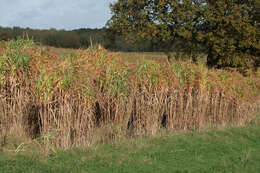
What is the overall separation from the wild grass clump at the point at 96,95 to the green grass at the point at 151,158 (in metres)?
0.69

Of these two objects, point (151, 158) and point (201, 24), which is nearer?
point (151, 158)

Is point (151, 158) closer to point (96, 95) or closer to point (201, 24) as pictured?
point (96, 95)

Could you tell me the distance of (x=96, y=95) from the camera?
879cm

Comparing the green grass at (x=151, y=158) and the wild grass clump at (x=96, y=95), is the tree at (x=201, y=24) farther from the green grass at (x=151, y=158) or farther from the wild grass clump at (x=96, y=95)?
the green grass at (x=151, y=158)

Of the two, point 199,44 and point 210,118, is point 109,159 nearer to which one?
point 210,118

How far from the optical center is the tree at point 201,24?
1792 centimetres

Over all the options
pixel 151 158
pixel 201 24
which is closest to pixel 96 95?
pixel 151 158

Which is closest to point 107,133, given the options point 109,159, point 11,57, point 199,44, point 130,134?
point 130,134

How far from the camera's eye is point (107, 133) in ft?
29.8

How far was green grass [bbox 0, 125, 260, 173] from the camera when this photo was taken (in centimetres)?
673

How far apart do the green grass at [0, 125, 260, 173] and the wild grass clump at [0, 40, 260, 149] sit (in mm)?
693

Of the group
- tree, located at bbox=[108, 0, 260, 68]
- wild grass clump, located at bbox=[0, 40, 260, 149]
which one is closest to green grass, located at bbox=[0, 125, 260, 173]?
wild grass clump, located at bbox=[0, 40, 260, 149]

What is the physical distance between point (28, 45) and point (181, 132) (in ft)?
19.1

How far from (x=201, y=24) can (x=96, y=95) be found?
12321 mm
